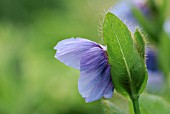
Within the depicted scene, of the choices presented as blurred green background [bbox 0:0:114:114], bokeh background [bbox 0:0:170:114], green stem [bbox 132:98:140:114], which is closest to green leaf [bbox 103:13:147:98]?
green stem [bbox 132:98:140:114]

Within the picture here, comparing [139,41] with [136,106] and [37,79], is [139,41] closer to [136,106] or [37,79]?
[136,106]

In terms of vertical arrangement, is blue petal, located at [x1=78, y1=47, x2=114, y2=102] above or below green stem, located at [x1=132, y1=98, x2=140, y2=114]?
above

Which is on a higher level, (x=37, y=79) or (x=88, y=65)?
(x=88, y=65)

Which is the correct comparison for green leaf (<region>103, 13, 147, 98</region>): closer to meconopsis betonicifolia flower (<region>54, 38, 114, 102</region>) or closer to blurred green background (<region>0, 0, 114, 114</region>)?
meconopsis betonicifolia flower (<region>54, 38, 114, 102</region>)

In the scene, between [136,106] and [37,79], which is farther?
[37,79]

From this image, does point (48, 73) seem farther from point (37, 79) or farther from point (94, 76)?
point (94, 76)

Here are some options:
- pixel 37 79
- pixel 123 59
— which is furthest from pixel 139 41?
pixel 37 79

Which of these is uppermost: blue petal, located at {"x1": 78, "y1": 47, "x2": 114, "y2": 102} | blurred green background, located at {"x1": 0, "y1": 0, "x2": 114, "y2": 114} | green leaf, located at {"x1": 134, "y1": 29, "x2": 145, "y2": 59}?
green leaf, located at {"x1": 134, "y1": 29, "x2": 145, "y2": 59}

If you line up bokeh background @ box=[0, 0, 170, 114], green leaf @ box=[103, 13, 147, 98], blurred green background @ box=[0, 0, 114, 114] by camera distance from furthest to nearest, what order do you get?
blurred green background @ box=[0, 0, 114, 114] < bokeh background @ box=[0, 0, 170, 114] < green leaf @ box=[103, 13, 147, 98]
